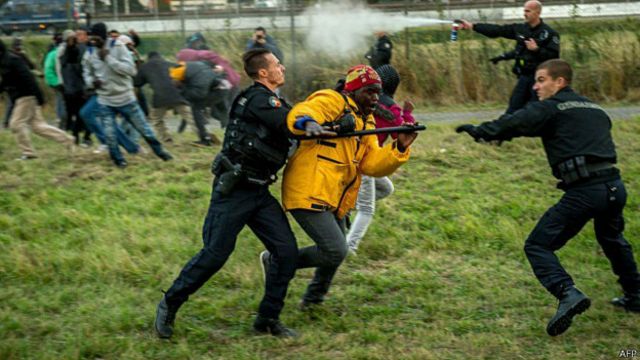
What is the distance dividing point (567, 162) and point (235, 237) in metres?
2.32

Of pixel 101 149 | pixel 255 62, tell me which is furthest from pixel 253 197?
pixel 101 149

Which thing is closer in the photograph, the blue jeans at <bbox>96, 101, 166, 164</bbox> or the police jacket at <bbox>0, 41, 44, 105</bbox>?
the blue jeans at <bbox>96, 101, 166, 164</bbox>

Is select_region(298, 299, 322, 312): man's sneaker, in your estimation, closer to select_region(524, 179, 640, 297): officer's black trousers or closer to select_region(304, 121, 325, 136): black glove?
select_region(524, 179, 640, 297): officer's black trousers

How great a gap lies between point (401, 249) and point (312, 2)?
11.2 metres

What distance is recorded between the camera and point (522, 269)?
291 inches

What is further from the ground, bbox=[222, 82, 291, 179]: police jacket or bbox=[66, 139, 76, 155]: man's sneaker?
bbox=[222, 82, 291, 179]: police jacket

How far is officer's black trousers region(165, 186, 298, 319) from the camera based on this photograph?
5.57m

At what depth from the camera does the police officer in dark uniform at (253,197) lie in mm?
5453

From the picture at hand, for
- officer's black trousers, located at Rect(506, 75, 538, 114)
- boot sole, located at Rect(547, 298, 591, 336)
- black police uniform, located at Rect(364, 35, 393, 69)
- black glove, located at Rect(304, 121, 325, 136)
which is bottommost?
boot sole, located at Rect(547, 298, 591, 336)

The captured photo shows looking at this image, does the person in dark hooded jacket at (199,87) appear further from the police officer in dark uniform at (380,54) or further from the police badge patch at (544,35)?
the police badge patch at (544,35)

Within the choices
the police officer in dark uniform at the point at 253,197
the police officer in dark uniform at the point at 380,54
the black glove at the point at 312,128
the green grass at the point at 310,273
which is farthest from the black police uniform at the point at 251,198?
the police officer in dark uniform at the point at 380,54

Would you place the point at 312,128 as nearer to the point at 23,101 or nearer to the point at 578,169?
the point at 578,169
